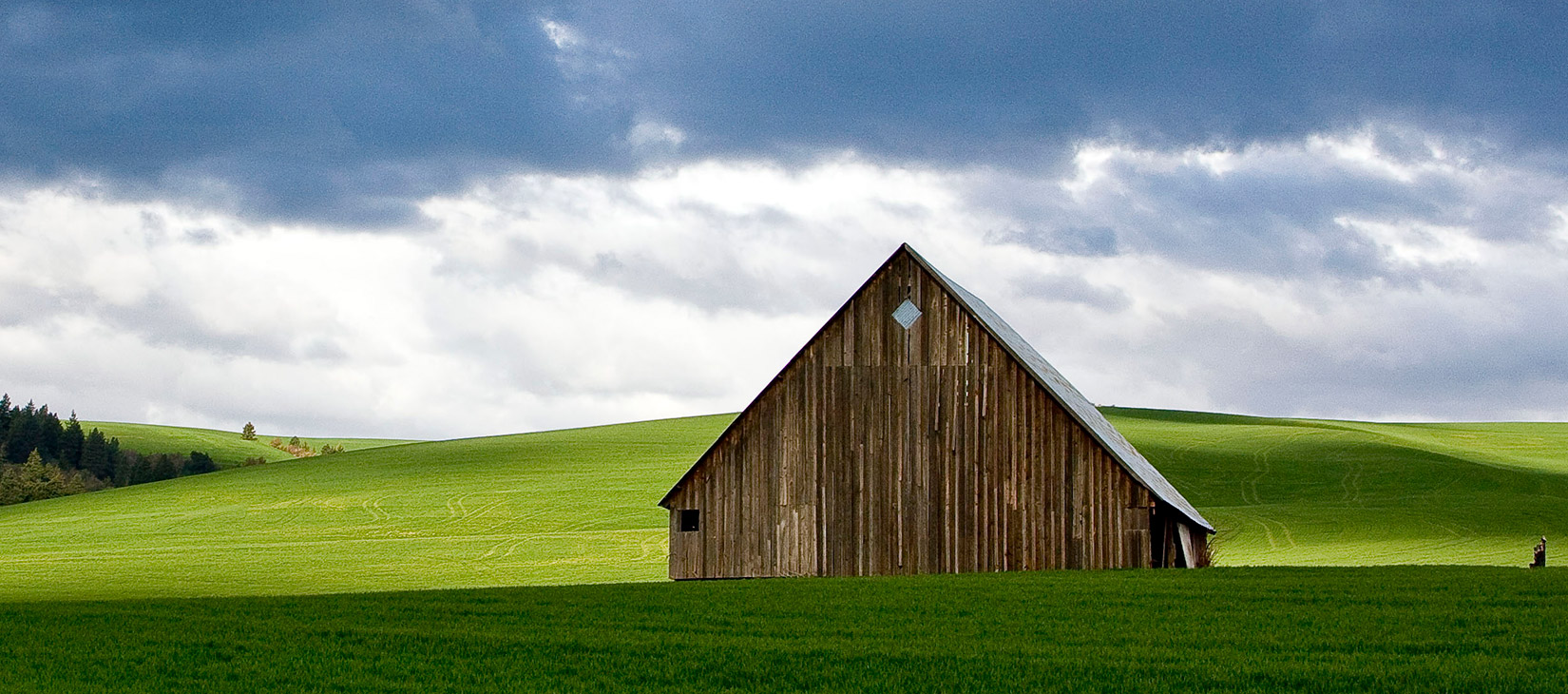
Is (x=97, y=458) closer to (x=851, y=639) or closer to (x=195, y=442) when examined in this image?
(x=195, y=442)

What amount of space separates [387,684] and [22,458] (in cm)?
13453

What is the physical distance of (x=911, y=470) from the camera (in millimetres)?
29031

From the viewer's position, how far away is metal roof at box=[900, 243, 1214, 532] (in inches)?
1111

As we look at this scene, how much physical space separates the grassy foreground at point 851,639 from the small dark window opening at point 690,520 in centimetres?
693

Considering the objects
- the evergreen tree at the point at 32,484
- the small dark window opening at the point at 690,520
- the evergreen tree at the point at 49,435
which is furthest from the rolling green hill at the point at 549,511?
the evergreen tree at the point at 49,435

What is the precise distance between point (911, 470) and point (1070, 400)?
16.5ft

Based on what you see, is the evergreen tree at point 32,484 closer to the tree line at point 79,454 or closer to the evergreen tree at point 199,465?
the tree line at point 79,454

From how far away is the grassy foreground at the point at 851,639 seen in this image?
41.3ft

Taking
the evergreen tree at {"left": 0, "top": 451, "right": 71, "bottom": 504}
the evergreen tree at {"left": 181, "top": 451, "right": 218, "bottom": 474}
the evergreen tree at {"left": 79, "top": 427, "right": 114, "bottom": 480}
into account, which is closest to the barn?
the evergreen tree at {"left": 0, "top": 451, "right": 71, "bottom": 504}

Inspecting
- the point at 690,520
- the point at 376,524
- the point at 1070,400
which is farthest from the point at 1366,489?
the point at 690,520

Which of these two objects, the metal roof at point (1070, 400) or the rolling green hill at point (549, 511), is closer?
the metal roof at point (1070, 400)

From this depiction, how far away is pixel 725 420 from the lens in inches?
4043

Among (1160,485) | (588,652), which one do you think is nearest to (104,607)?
(588,652)

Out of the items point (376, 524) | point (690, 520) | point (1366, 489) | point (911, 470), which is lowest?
point (376, 524)
